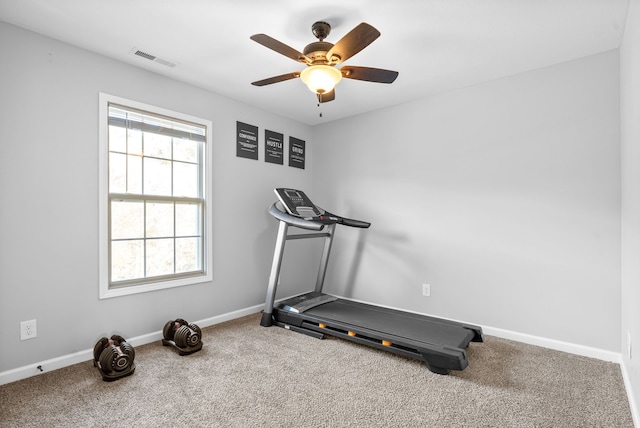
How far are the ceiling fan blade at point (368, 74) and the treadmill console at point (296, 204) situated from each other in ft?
4.93

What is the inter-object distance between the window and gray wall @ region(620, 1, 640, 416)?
334 centimetres

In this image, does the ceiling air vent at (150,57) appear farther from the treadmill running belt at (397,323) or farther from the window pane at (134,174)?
the treadmill running belt at (397,323)

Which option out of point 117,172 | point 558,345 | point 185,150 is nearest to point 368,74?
point 185,150

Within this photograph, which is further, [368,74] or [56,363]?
[56,363]

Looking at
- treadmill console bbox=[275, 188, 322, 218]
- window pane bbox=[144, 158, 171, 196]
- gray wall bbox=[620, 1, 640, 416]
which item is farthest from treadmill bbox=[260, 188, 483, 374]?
window pane bbox=[144, 158, 171, 196]

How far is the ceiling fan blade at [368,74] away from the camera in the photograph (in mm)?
2229

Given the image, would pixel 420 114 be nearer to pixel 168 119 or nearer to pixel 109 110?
pixel 168 119

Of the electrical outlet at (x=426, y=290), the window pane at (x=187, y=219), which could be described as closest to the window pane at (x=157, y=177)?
the window pane at (x=187, y=219)

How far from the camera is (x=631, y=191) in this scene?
2031 mm

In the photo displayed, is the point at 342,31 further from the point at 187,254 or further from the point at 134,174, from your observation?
the point at 187,254

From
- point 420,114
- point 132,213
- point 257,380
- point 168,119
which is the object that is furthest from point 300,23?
point 257,380

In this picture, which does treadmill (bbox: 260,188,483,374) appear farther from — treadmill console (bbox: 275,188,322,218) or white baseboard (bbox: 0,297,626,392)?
white baseboard (bbox: 0,297,626,392)

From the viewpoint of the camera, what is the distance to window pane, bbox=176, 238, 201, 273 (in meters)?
3.29

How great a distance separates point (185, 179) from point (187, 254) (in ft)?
2.52
